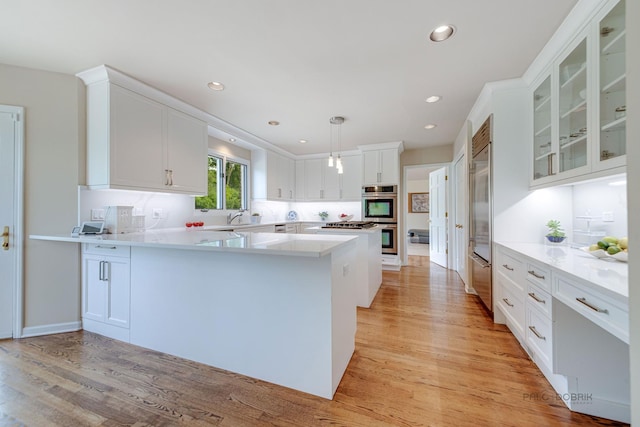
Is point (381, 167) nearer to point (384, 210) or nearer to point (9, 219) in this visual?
point (384, 210)

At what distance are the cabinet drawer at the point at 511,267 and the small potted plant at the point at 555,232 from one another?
391 mm

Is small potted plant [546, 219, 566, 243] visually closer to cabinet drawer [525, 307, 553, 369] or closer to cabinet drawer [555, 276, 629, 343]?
cabinet drawer [525, 307, 553, 369]

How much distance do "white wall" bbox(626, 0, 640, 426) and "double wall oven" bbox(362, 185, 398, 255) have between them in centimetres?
428

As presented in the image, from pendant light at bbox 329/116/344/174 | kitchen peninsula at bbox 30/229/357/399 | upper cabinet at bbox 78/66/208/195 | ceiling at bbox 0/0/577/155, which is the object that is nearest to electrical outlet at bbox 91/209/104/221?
upper cabinet at bbox 78/66/208/195

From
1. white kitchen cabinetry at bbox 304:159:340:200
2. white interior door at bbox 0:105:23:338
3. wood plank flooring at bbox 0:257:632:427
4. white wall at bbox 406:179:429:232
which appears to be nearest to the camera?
wood plank flooring at bbox 0:257:632:427

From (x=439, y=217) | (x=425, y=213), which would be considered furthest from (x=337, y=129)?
(x=425, y=213)

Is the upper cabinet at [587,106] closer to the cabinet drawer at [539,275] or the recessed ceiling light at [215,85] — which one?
the cabinet drawer at [539,275]

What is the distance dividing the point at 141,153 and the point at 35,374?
202 cm

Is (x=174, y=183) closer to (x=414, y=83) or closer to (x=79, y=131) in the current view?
(x=79, y=131)

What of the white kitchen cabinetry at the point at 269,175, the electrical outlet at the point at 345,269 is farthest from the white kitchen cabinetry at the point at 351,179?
the electrical outlet at the point at 345,269

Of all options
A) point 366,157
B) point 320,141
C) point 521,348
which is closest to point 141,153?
point 320,141

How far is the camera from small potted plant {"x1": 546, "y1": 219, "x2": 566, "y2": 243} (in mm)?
Answer: 2200

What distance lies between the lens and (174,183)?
301 centimetres

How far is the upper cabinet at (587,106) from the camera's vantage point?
1.48 meters
